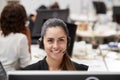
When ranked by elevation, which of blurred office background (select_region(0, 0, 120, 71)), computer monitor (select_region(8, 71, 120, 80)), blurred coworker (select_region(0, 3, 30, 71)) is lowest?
blurred office background (select_region(0, 0, 120, 71))

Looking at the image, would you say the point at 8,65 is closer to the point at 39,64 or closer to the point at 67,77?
the point at 39,64

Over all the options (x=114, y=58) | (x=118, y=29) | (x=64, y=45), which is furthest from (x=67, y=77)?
(x=118, y=29)

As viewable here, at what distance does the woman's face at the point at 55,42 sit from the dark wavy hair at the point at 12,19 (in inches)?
43.1

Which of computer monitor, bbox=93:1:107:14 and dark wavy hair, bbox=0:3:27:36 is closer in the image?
dark wavy hair, bbox=0:3:27:36

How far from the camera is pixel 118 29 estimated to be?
18.0 feet

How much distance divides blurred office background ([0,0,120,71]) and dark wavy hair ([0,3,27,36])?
1.59 feet

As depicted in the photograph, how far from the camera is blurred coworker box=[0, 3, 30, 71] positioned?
2.67 meters

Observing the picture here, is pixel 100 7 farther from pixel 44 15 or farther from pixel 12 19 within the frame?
pixel 12 19

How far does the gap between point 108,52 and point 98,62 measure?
54cm

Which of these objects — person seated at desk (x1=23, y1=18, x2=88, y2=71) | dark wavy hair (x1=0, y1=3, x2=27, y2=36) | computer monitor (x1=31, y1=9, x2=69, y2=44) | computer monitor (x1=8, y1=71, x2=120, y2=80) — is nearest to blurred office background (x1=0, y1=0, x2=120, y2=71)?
computer monitor (x1=31, y1=9, x2=69, y2=44)

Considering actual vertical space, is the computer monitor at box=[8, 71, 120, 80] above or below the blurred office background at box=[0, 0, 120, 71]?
above

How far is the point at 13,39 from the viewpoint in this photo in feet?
8.77

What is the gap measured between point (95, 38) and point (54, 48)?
3.70m

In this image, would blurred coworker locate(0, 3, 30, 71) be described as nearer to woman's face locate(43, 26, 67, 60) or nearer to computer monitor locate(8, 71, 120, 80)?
woman's face locate(43, 26, 67, 60)
